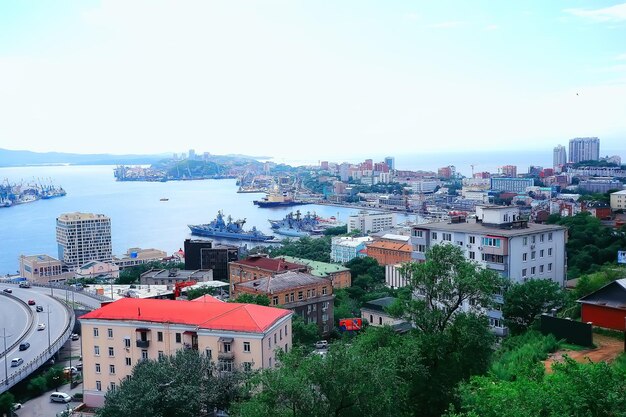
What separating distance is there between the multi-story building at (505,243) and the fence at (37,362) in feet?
Result: 16.4

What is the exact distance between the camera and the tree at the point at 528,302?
5.57 m

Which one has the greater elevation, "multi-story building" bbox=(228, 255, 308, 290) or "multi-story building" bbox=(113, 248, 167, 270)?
"multi-story building" bbox=(228, 255, 308, 290)

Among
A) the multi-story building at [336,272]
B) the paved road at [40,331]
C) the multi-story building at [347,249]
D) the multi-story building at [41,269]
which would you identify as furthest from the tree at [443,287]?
the multi-story building at [41,269]

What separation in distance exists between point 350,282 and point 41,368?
6995 mm

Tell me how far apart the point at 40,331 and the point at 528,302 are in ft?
24.9

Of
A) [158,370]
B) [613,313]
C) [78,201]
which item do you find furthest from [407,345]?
[78,201]

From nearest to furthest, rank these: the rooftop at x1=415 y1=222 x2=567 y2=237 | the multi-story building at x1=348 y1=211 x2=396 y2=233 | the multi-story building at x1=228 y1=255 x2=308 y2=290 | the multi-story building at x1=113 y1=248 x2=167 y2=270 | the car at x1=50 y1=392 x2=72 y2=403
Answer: the car at x1=50 y1=392 x2=72 y2=403 → the rooftop at x1=415 y1=222 x2=567 y2=237 → the multi-story building at x1=228 y1=255 x2=308 y2=290 → the multi-story building at x1=113 y1=248 x2=167 y2=270 → the multi-story building at x1=348 y1=211 x2=396 y2=233

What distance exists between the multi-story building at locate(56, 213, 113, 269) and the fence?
1575 centimetres

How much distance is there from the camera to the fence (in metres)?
7.39

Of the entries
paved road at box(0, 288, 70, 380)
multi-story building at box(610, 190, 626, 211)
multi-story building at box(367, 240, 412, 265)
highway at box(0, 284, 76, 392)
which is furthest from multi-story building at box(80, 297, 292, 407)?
multi-story building at box(610, 190, 626, 211)

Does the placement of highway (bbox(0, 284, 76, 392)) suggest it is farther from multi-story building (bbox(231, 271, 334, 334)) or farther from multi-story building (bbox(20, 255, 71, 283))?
multi-story building (bbox(20, 255, 71, 283))

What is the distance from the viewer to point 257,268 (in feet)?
36.7

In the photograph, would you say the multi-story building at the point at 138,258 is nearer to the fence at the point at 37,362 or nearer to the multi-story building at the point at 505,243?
the fence at the point at 37,362

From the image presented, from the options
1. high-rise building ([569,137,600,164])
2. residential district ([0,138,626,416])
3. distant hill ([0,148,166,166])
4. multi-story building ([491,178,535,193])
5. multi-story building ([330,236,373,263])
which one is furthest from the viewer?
Result: distant hill ([0,148,166,166])
